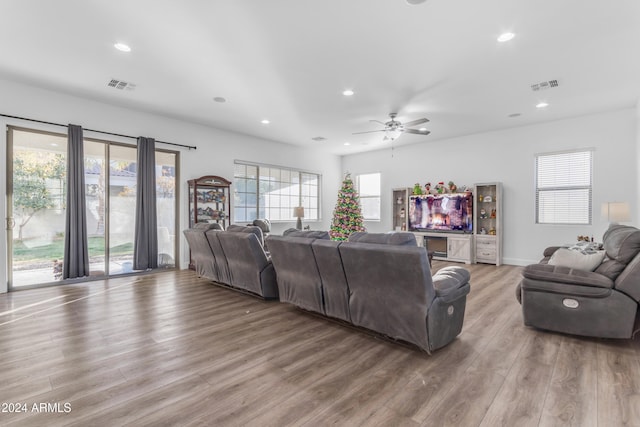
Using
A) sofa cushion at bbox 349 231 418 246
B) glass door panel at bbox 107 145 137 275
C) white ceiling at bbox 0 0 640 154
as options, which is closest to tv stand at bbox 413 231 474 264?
white ceiling at bbox 0 0 640 154

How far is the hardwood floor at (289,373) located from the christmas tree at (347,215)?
14.5 ft

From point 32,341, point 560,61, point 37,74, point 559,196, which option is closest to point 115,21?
point 37,74

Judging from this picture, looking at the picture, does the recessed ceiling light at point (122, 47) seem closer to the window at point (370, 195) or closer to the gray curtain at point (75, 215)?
the gray curtain at point (75, 215)

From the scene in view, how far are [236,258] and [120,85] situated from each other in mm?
3204

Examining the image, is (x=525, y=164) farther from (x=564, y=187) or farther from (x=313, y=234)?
(x=313, y=234)

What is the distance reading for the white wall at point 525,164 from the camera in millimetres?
5637

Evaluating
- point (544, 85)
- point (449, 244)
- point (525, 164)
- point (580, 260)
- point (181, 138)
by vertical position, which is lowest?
point (449, 244)

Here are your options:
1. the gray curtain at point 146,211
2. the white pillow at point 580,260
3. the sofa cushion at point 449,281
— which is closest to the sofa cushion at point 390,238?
the sofa cushion at point 449,281

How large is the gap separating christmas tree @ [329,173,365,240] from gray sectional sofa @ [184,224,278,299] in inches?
143

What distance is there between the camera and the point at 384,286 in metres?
2.63

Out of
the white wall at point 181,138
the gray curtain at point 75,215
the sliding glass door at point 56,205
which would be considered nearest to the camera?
the white wall at point 181,138

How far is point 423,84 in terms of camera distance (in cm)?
453

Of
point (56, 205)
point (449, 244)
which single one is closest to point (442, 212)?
point (449, 244)

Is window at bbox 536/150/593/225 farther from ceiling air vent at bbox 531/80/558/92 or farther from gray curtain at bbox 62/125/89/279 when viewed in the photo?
gray curtain at bbox 62/125/89/279
